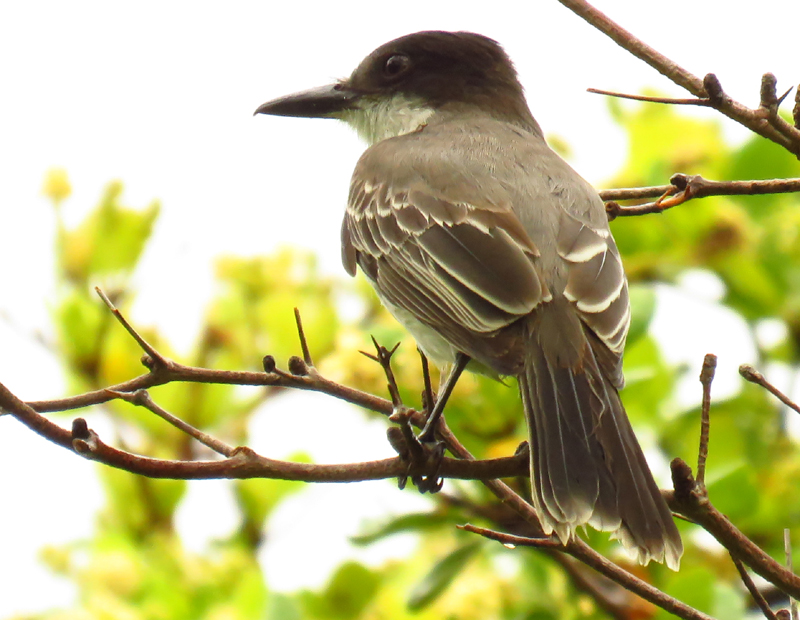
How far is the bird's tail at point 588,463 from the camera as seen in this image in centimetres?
249

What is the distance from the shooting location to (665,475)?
374 centimetres

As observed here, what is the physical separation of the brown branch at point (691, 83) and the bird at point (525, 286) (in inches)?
32.2

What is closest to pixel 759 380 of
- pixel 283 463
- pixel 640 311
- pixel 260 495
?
pixel 283 463

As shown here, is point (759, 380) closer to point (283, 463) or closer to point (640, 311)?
point (283, 463)

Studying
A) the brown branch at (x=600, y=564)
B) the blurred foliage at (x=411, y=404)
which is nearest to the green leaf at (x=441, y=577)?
the blurred foliage at (x=411, y=404)

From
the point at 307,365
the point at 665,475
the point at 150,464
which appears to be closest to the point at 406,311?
the point at 307,365

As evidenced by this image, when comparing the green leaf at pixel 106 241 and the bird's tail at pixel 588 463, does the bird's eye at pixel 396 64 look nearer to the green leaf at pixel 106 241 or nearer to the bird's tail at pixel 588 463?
the green leaf at pixel 106 241

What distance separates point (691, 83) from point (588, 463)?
940mm

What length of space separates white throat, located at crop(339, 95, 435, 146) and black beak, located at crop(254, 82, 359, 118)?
0.04 m

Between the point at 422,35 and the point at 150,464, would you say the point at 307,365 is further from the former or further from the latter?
the point at 422,35

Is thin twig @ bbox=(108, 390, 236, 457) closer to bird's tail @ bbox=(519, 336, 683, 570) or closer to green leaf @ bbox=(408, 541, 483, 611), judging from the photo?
bird's tail @ bbox=(519, 336, 683, 570)

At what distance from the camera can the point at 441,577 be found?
10.7ft

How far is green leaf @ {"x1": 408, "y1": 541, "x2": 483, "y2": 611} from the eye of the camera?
3246 mm

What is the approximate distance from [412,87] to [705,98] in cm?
260
